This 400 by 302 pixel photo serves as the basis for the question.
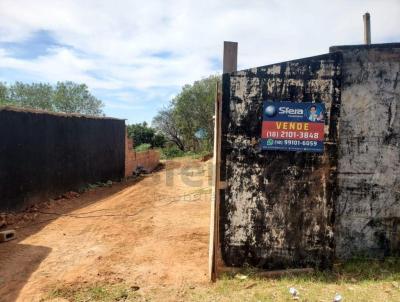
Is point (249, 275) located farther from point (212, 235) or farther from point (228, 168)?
point (228, 168)

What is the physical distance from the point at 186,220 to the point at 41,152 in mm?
4413

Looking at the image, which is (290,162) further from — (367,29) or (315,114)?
(367,29)

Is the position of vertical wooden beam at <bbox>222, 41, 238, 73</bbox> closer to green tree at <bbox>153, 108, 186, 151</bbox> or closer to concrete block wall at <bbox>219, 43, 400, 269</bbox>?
concrete block wall at <bbox>219, 43, 400, 269</bbox>

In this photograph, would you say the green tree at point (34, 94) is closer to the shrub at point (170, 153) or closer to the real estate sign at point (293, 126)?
the shrub at point (170, 153)

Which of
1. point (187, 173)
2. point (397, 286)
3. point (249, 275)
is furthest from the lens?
point (187, 173)

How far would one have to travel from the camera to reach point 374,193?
4895 mm

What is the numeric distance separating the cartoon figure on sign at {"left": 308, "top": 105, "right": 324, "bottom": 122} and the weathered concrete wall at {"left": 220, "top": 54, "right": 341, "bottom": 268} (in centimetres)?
10

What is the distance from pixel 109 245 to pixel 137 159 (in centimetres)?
1112

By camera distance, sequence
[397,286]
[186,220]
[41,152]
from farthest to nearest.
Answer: [41,152], [186,220], [397,286]

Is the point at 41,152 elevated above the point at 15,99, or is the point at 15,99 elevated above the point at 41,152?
the point at 15,99

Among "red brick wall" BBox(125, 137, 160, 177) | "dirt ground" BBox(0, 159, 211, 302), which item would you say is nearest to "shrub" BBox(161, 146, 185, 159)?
"red brick wall" BBox(125, 137, 160, 177)

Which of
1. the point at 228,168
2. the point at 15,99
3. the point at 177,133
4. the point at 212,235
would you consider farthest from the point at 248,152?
the point at 15,99

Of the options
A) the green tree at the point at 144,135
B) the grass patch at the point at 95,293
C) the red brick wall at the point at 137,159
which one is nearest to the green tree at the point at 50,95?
the green tree at the point at 144,135

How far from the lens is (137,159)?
672 inches
